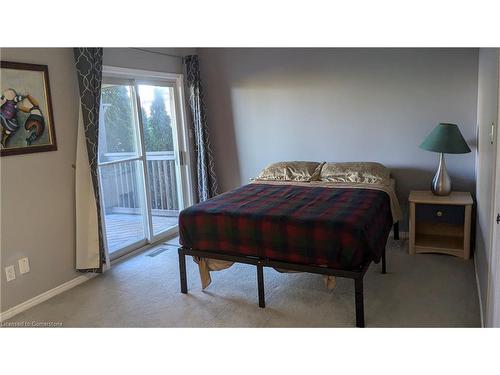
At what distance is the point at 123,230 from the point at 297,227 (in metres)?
2.25

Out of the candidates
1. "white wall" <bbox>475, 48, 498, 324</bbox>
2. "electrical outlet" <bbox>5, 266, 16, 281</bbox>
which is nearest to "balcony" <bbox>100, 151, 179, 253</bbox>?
"electrical outlet" <bbox>5, 266, 16, 281</bbox>

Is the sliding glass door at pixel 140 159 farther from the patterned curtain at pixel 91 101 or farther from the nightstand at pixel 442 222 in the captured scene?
the nightstand at pixel 442 222

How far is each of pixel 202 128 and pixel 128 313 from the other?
259 cm

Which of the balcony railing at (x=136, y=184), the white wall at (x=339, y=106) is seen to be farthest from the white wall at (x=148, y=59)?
the balcony railing at (x=136, y=184)

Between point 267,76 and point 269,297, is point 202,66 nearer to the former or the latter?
point 267,76

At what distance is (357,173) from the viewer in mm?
3986

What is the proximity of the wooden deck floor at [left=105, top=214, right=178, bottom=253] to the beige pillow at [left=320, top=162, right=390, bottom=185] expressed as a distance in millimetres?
2046

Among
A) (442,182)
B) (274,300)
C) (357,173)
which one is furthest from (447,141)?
(274,300)

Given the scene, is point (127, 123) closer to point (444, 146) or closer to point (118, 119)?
point (118, 119)

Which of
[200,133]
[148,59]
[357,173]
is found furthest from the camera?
[200,133]

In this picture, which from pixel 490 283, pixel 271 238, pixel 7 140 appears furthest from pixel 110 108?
pixel 490 283

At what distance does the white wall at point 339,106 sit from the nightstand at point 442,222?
0.42 metres

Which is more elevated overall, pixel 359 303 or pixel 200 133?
pixel 200 133

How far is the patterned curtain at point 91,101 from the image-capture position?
3404mm
